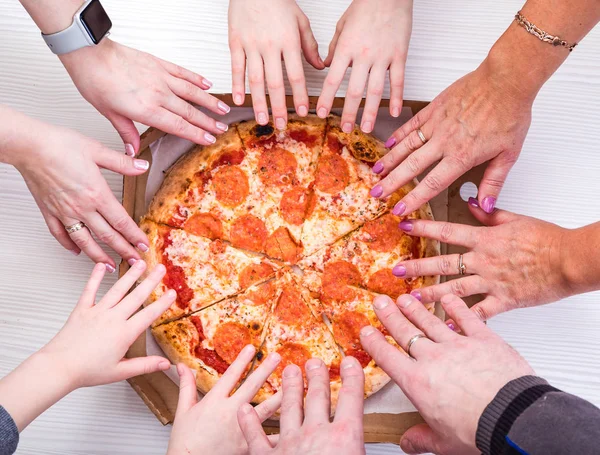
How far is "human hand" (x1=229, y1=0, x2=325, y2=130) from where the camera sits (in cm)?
198

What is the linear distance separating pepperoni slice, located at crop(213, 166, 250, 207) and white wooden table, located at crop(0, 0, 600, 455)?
1.38ft

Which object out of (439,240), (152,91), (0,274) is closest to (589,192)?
(439,240)

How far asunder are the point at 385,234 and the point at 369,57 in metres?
0.70

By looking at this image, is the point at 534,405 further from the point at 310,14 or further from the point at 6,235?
the point at 6,235

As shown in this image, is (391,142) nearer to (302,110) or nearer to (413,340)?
(302,110)

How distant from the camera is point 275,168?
7.09 feet

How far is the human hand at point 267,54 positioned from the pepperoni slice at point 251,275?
0.58 meters

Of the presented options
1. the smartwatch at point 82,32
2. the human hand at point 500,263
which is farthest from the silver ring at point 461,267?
the smartwatch at point 82,32

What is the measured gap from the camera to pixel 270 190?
217 centimetres

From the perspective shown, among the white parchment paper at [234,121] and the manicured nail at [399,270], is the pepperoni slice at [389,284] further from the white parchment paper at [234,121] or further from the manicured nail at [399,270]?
the white parchment paper at [234,121]

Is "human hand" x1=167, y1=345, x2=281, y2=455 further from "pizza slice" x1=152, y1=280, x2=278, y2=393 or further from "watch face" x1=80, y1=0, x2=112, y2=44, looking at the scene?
"watch face" x1=80, y1=0, x2=112, y2=44

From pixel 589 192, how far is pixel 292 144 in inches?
52.5

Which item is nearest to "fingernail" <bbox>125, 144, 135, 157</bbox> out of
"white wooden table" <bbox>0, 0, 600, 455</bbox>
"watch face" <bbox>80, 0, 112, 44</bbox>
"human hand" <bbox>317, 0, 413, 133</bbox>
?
"white wooden table" <bbox>0, 0, 600, 455</bbox>

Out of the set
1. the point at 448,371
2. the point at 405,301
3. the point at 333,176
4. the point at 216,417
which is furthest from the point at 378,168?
the point at 216,417
